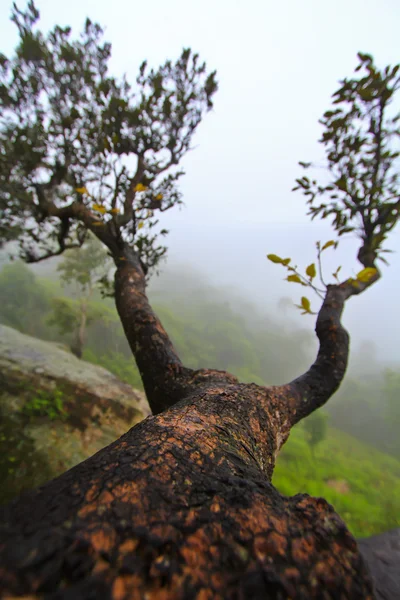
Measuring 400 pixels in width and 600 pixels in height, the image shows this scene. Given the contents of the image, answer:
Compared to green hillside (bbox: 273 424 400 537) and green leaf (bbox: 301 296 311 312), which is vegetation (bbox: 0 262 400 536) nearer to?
green hillside (bbox: 273 424 400 537)

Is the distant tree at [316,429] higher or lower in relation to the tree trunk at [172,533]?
lower

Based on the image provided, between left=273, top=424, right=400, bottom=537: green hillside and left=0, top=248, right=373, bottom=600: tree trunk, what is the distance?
10.6 meters

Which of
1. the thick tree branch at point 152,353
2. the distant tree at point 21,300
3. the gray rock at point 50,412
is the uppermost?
the distant tree at point 21,300

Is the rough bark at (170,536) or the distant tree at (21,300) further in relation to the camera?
the distant tree at (21,300)

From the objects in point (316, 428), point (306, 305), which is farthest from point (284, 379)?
point (306, 305)

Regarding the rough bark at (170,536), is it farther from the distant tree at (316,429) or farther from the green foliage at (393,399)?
the green foliage at (393,399)

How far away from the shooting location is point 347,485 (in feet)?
42.1

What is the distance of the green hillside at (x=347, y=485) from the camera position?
30.7ft

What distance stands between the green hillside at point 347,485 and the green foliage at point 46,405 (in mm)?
7942

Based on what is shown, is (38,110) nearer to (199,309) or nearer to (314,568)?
(314,568)

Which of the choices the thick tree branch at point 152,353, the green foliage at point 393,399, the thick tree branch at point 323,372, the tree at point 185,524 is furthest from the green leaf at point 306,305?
the green foliage at point 393,399

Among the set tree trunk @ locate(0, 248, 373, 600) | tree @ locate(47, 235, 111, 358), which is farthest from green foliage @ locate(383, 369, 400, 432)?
tree trunk @ locate(0, 248, 373, 600)

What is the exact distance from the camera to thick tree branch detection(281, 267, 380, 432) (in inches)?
69.4

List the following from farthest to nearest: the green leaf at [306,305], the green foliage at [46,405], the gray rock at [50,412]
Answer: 1. the green foliage at [46,405]
2. the gray rock at [50,412]
3. the green leaf at [306,305]
